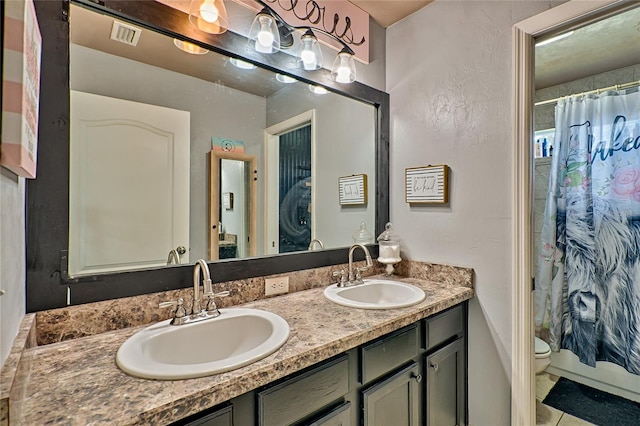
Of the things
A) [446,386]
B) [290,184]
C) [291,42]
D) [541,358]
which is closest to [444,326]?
[446,386]

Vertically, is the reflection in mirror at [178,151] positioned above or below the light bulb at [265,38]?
below

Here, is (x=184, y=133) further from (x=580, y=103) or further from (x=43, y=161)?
(x=580, y=103)

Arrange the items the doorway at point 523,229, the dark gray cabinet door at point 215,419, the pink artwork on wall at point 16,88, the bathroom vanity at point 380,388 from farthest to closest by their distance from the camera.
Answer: the doorway at point 523,229, the bathroom vanity at point 380,388, the dark gray cabinet door at point 215,419, the pink artwork on wall at point 16,88

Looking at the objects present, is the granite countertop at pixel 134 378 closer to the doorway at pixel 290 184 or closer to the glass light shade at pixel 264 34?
the doorway at pixel 290 184

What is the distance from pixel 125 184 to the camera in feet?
3.67

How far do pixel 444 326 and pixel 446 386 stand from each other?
0.97ft

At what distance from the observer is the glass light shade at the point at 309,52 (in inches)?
58.4

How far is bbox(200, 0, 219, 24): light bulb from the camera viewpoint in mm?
1159

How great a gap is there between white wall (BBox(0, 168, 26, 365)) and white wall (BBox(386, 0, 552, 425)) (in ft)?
5.69

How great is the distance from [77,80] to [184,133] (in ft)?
1.21

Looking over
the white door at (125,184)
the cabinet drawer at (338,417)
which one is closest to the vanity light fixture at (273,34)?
the white door at (125,184)

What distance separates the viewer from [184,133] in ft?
4.15

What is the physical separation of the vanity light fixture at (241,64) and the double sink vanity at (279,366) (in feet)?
3.26

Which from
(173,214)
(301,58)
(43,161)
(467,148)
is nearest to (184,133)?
(173,214)
